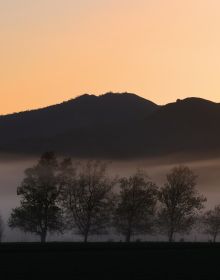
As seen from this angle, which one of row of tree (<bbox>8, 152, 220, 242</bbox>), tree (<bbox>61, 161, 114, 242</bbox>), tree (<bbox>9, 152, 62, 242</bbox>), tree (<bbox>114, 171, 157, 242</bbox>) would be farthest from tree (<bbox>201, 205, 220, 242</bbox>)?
tree (<bbox>9, 152, 62, 242</bbox>)

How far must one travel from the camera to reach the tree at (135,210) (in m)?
123

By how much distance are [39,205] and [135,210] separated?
1944cm

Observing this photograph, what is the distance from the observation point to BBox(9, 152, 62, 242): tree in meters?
109

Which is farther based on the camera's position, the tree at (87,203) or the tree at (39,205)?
the tree at (87,203)

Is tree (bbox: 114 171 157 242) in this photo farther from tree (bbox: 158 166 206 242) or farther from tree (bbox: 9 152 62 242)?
tree (bbox: 9 152 62 242)
